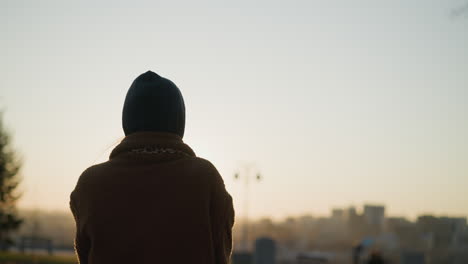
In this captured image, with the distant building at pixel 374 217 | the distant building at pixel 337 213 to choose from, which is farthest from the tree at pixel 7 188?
the distant building at pixel 337 213

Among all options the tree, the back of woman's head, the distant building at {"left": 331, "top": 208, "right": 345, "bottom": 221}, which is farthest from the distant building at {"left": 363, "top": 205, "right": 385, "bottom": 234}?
the back of woman's head

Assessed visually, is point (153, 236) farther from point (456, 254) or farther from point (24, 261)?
point (456, 254)

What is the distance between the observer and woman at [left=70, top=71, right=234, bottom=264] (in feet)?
6.47

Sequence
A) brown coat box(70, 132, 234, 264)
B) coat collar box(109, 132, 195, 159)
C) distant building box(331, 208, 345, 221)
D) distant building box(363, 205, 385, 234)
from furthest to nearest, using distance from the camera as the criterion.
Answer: distant building box(331, 208, 345, 221) < distant building box(363, 205, 385, 234) < coat collar box(109, 132, 195, 159) < brown coat box(70, 132, 234, 264)

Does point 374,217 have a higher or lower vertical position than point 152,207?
lower

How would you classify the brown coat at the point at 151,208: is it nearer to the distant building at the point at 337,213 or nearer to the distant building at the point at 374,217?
the distant building at the point at 374,217

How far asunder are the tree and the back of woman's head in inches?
1304

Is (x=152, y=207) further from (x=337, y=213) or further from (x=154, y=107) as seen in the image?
(x=337, y=213)

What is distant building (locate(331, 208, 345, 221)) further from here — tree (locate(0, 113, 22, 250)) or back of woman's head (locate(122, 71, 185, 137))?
back of woman's head (locate(122, 71, 185, 137))

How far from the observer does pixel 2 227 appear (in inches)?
1423

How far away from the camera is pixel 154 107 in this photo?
7.13 feet

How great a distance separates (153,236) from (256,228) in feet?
566

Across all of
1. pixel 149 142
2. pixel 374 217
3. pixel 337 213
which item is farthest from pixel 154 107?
pixel 337 213

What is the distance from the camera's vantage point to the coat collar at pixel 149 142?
82.8 inches
